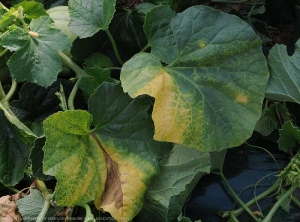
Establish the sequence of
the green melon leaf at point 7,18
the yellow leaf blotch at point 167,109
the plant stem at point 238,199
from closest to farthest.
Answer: the yellow leaf blotch at point 167,109 < the green melon leaf at point 7,18 < the plant stem at point 238,199

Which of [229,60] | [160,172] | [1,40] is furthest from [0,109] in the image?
[229,60]

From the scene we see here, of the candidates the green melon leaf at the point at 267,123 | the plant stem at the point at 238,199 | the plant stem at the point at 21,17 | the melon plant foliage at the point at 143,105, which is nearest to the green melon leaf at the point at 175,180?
the melon plant foliage at the point at 143,105

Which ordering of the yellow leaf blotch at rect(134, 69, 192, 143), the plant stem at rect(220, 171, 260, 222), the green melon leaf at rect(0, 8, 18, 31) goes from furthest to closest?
1. the plant stem at rect(220, 171, 260, 222)
2. the green melon leaf at rect(0, 8, 18, 31)
3. the yellow leaf blotch at rect(134, 69, 192, 143)

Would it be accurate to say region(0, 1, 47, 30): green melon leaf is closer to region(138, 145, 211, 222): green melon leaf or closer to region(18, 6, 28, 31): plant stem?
region(18, 6, 28, 31): plant stem

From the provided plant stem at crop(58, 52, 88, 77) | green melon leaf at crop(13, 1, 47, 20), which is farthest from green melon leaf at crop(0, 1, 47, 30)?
plant stem at crop(58, 52, 88, 77)

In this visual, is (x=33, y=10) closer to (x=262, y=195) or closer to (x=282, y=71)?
(x=282, y=71)

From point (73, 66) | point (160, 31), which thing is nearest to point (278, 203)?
point (160, 31)

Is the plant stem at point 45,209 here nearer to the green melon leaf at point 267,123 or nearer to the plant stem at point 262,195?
the plant stem at point 262,195

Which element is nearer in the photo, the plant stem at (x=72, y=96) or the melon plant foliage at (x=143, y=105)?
the melon plant foliage at (x=143, y=105)
